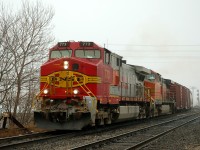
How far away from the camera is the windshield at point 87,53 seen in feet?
47.6

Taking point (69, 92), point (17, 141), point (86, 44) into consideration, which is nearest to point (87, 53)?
point (86, 44)

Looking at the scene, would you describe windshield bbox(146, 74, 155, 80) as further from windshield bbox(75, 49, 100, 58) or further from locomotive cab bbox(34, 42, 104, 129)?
locomotive cab bbox(34, 42, 104, 129)

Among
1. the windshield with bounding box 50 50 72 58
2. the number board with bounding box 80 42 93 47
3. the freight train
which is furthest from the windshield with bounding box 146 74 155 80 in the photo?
the windshield with bounding box 50 50 72 58

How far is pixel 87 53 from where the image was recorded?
572 inches

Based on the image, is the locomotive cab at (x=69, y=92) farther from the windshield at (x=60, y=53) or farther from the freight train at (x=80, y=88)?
the windshield at (x=60, y=53)

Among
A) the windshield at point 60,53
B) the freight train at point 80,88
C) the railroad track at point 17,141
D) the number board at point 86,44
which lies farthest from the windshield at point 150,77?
the railroad track at point 17,141

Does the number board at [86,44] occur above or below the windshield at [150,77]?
above

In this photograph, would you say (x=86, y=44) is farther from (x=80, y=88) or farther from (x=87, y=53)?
(x=80, y=88)

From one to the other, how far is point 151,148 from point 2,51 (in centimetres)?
1395

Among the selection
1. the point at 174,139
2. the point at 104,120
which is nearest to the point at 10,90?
the point at 104,120

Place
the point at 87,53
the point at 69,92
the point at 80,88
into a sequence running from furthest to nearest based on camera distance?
the point at 87,53 < the point at 80,88 < the point at 69,92

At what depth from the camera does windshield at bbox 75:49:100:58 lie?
1450 centimetres

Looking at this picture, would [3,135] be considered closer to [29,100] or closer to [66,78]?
[66,78]

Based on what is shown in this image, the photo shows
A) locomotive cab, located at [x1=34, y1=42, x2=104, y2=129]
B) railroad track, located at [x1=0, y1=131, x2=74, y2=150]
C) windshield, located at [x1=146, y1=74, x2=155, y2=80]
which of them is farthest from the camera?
windshield, located at [x1=146, y1=74, x2=155, y2=80]
